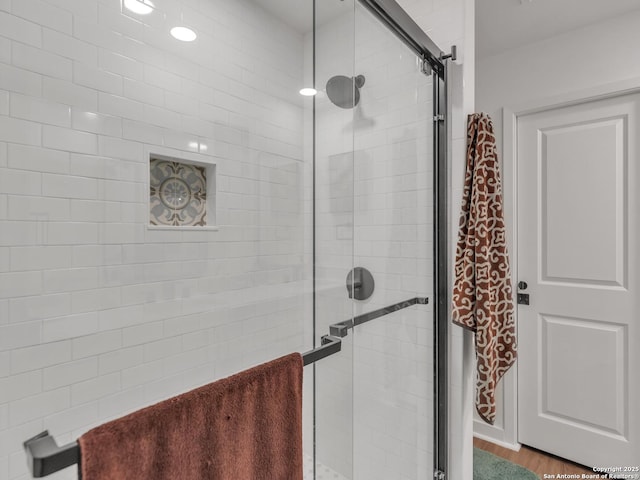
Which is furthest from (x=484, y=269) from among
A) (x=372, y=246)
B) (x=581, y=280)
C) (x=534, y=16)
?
(x=534, y=16)

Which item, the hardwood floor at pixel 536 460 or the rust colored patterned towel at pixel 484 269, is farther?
the hardwood floor at pixel 536 460

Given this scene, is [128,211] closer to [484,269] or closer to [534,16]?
[484,269]

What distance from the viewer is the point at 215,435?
0.60 metres

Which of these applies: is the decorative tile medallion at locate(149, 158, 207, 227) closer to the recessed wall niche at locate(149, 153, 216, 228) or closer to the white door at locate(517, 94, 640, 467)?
the recessed wall niche at locate(149, 153, 216, 228)

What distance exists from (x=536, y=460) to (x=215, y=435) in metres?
2.18

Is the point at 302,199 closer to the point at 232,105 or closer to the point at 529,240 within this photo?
the point at 232,105

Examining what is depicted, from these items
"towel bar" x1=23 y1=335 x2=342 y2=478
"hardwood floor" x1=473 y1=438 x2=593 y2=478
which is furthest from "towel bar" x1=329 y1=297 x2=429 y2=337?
"hardwood floor" x1=473 y1=438 x2=593 y2=478

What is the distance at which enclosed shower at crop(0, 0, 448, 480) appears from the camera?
0.55m

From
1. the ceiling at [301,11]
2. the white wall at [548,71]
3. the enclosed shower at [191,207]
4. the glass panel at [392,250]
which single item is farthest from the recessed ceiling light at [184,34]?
the white wall at [548,71]

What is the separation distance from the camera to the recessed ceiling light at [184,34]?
0.71m

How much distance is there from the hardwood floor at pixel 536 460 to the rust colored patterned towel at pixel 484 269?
0.95 metres

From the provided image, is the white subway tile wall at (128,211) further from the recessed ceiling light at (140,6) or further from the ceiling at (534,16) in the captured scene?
the ceiling at (534,16)

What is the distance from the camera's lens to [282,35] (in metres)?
0.88

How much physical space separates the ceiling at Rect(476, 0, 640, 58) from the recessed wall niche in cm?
174
